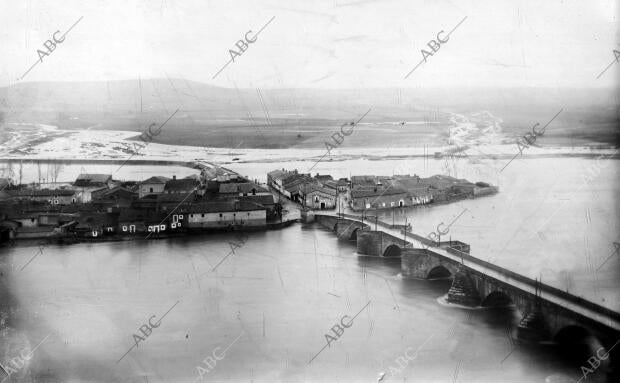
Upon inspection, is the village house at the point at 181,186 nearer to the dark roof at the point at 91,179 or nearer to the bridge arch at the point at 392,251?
the dark roof at the point at 91,179

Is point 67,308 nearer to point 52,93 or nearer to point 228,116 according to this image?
point 52,93

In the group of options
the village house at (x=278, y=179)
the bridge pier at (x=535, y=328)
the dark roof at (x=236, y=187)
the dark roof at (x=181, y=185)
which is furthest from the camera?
the village house at (x=278, y=179)

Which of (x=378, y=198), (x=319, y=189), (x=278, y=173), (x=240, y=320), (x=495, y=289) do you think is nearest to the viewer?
(x=240, y=320)

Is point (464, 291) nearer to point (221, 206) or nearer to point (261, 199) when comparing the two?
point (261, 199)

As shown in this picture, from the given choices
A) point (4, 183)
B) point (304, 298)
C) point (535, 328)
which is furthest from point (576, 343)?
point (4, 183)

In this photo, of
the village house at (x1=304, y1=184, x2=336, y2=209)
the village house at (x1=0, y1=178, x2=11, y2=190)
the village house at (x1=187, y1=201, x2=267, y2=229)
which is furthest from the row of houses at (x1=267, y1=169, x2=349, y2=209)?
the village house at (x1=0, y1=178, x2=11, y2=190)

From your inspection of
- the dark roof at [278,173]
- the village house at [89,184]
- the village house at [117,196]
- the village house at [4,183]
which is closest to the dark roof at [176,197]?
the village house at [117,196]
